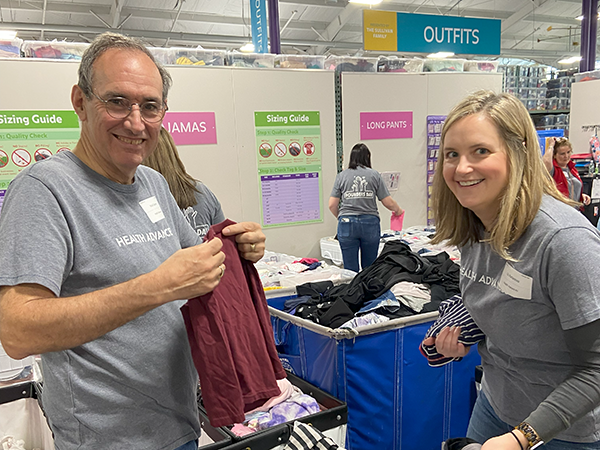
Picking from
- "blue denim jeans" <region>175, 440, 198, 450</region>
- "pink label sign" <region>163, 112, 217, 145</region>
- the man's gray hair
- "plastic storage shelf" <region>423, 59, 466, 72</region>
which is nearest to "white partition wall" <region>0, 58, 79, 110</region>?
"pink label sign" <region>163, 112, 217, 145</region>

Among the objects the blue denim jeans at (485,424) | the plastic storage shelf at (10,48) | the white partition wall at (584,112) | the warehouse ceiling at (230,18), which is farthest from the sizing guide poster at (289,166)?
the warehouse ceiling at (230,18)

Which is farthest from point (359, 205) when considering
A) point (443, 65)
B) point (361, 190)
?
point (443, 65)

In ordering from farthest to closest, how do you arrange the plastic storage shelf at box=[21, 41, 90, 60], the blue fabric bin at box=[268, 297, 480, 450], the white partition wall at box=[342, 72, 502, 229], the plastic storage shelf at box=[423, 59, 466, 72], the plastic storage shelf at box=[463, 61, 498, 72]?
1. the plastic storage shelf at box=[463, 61, 498, 72]
2. the plastic storage shelf at box=[423, 59, 466, 72]
3. the white partition wall at box=[342, 72, 502, 229]
4. the plastic storage shelf at box=[21, 41, 90, 60]
5. the blue fabric bin at box=[268, 297, 480, 450]

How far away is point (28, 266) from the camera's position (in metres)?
1.04

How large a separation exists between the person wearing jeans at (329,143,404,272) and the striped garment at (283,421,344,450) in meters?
3.24

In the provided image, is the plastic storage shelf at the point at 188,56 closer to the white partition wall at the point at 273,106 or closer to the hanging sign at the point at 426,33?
the white partition wall at the point at 273,106

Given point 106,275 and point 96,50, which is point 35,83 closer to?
point 96,50

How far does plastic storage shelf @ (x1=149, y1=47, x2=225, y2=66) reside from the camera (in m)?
5.41

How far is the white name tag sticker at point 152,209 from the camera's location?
137cm

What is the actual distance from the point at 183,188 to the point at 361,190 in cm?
260

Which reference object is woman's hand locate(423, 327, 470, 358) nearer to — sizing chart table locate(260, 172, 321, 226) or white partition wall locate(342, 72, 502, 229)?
sizing chart table locate(260, 172, 321, 226)

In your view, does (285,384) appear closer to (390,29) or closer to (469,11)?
(390,29)

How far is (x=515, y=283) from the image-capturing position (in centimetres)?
135

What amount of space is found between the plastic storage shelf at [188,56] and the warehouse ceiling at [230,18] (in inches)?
301
